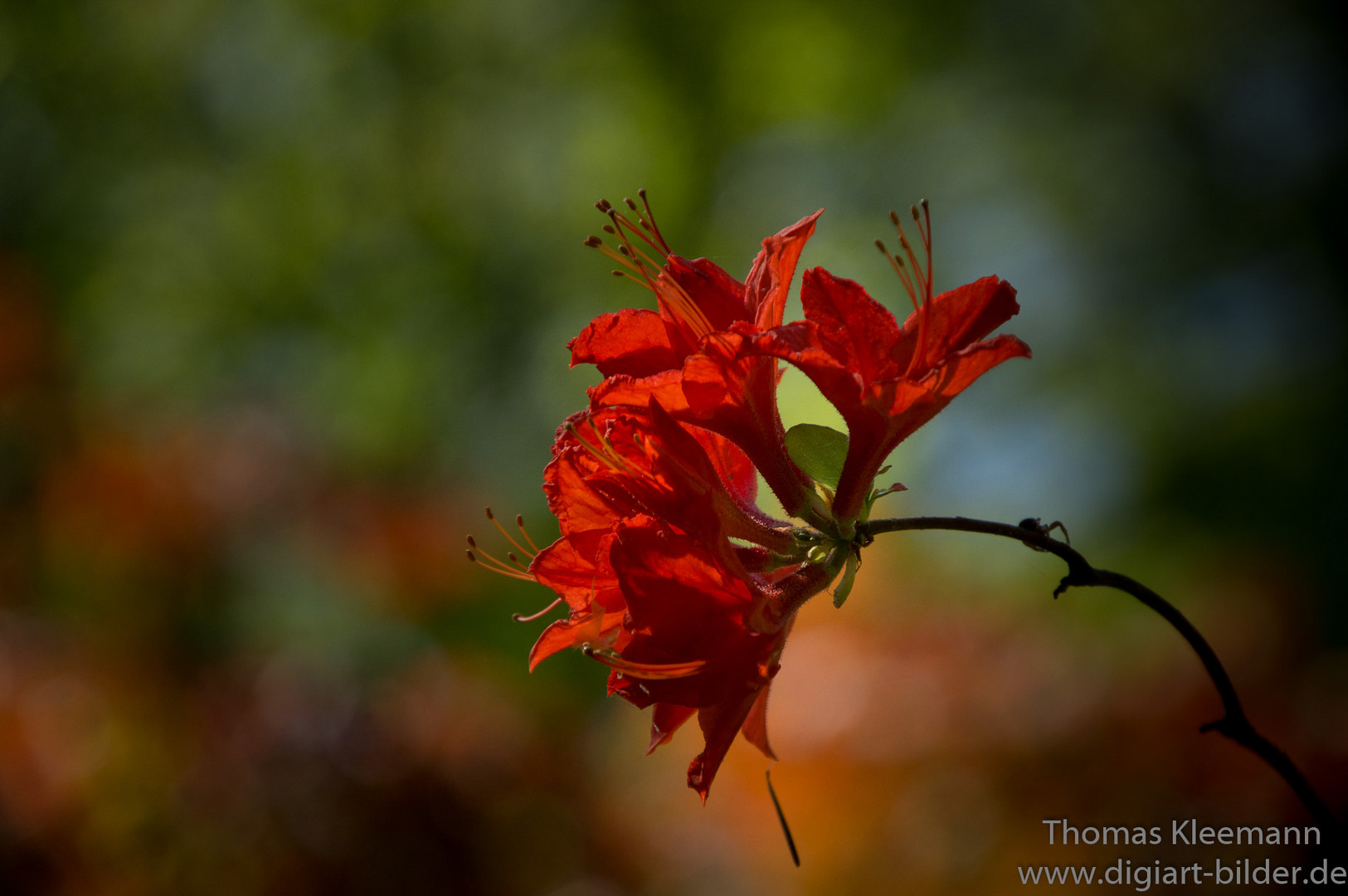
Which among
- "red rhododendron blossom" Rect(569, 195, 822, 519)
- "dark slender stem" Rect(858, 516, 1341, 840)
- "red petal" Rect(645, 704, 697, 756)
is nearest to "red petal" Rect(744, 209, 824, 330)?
"red rhododendron blossom" Rect(569, 195, 822, 519)

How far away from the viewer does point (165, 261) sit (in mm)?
5062

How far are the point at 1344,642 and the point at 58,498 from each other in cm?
450

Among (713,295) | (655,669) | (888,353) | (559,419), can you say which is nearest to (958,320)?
(888,353)

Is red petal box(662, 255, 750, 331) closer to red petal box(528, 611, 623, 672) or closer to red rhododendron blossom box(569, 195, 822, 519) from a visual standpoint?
red rhododendron blossom box(569, 195, 822, 519)

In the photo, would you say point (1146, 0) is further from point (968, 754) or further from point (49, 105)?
point (49, 105)

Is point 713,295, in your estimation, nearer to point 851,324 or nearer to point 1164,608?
point 851,324

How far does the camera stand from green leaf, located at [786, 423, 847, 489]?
2.22 ft

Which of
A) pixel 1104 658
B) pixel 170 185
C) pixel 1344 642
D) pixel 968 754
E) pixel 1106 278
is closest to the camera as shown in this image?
pixel 968 754

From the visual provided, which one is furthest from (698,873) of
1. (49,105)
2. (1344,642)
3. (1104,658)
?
(49,105)

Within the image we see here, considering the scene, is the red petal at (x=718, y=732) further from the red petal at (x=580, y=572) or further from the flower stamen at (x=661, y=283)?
the flower stamen at (x=661, y=283)

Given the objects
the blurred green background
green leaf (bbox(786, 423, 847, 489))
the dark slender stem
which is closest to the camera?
the dark slender stem

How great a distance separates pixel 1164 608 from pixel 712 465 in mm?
289

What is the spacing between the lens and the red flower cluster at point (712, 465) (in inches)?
24.9

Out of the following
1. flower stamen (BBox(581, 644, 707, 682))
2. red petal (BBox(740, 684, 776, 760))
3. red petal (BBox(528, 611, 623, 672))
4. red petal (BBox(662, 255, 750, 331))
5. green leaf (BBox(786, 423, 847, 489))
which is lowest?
red petal (BBox(740, 684, 776, 760))
